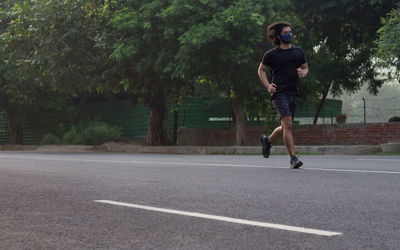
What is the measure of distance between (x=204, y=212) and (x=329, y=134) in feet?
59.3

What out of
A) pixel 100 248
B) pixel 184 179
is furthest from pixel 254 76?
pixel 100 248

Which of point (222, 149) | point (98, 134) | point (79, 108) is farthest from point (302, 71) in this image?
point (79, 108)

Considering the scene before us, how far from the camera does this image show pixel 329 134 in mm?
22219

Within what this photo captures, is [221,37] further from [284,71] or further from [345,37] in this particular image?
[345,37]

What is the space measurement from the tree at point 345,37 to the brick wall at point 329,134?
2.61 metres

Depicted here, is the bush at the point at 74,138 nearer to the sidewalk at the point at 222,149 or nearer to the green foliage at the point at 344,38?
the sidewalk at the point at 222,149

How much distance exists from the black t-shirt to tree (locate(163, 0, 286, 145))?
8.53m

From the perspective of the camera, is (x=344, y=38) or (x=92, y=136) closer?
(x=344, y=38)

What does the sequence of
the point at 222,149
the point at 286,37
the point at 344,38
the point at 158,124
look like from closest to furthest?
the point at 286,37 < the point at 222,149 < the point at 158,124 < the point at 344,38

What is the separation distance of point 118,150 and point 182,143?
6.16m

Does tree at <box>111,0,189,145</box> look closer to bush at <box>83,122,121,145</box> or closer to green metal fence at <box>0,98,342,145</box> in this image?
bush at <box>83,122,121,145</box>

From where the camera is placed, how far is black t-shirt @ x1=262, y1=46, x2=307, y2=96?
860 centimetres

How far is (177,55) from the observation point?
18.3 meters

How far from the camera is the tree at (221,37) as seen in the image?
17469 mm
